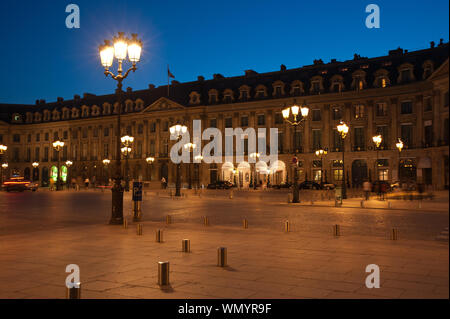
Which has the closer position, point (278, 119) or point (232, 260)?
point (232, 260)

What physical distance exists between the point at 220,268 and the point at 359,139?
48826 mm

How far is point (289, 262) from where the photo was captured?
7.90 meters

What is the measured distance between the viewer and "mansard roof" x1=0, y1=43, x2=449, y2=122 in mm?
51034

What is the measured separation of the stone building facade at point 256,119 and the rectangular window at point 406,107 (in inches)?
4.4

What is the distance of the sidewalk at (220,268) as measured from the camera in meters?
5.80

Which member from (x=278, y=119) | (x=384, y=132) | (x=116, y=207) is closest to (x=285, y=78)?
(x=278, y=119)

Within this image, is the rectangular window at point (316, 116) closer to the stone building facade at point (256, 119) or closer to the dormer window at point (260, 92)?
the stone building facade at point (256, 119)

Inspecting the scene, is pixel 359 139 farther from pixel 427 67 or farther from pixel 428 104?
pixel 428 104

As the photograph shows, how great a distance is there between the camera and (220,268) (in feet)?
24.5

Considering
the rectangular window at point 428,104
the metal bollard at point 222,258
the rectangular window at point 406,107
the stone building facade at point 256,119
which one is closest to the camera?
the rectangular window at point 428,104

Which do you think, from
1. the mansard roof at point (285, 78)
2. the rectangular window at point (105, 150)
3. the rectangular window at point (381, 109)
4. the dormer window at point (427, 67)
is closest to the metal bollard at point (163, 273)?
the mansard roof at point (285, 78)
